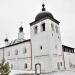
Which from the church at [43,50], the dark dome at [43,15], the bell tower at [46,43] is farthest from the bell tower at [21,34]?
the dark dome at [43,15]

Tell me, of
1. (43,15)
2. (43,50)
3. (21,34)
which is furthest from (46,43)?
(21,34)

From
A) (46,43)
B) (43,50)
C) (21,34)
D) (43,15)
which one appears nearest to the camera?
(46,43)

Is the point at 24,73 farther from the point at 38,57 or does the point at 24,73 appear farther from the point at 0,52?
the point at 0,52

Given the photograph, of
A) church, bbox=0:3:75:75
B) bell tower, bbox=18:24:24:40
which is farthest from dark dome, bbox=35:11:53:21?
bell tower, bbox=18:24:24:40

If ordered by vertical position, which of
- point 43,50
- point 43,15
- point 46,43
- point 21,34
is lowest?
point 43,50

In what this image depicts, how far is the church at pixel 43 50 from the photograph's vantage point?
20.4 meters

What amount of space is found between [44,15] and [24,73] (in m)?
9.70

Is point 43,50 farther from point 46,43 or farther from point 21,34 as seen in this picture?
point 21,34

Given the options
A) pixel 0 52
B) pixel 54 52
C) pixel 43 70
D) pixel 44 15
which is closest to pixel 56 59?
pixel 54 52

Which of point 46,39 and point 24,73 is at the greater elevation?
point 46,39

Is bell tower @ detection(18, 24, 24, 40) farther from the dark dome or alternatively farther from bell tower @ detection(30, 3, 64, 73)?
the dark dome

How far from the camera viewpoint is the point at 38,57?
70.3 ft

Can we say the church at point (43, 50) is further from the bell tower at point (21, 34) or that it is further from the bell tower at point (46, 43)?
the bell tower at point (21, 34)

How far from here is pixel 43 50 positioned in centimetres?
2089
